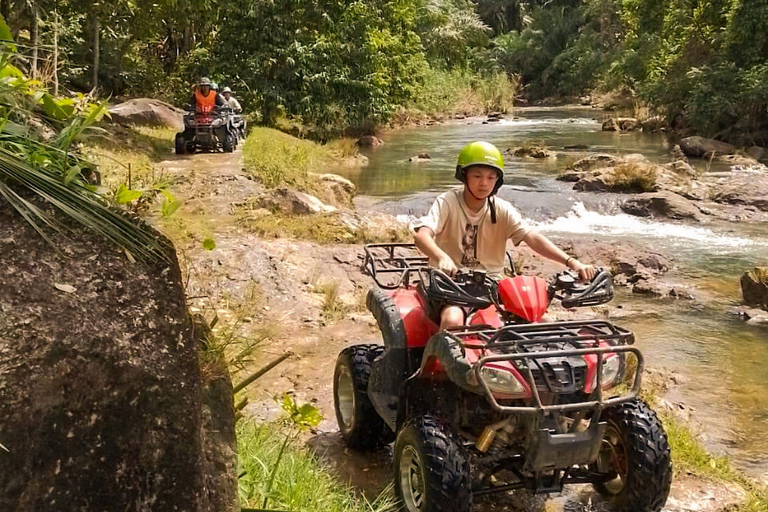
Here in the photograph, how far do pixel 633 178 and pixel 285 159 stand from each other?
6981 millimetres

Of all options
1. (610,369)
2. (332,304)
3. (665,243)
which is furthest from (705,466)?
(665,243)

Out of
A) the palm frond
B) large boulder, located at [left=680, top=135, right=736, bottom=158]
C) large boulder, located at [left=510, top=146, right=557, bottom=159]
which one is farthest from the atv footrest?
large boulder, located at [left=680, top=135, right=736, bottom=158]

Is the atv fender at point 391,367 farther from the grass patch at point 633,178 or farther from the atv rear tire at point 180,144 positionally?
the grass patch at point 633,178

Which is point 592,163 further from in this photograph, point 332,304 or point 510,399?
point 510,399

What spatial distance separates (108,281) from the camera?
1.74m

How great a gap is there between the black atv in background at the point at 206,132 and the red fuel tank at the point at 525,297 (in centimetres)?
1168

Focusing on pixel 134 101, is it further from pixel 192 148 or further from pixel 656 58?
pixel 656 58

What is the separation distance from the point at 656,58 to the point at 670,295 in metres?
23.4

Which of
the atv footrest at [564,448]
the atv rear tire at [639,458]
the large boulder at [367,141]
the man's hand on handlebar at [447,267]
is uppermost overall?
the man's hand on handlebar at [447,267]

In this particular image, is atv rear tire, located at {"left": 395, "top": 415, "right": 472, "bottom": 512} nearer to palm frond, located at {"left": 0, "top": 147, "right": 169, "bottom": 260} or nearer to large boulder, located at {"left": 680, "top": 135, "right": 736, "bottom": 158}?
palm frond, located at {"left": 0, "top": 147, "right": 169, "bottom": 260}

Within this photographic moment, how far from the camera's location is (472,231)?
4027 mm

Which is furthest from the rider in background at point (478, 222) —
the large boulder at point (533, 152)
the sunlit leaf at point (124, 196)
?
the large boulder at point (533, 152)

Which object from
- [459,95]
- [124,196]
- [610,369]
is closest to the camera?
[124,196]

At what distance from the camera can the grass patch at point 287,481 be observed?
2811mm
